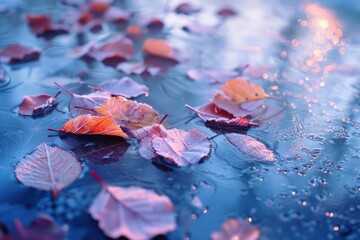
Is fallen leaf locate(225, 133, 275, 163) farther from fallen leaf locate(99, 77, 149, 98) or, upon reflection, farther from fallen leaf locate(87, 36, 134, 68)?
fallen leaf locate(87, 36, 134, 68)

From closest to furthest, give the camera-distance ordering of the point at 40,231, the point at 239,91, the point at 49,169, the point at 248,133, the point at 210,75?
1. the point at 40,231
2. the point at 49,169
3. the point at 248,133
4. the point at 239,91
5. the point at 210,75

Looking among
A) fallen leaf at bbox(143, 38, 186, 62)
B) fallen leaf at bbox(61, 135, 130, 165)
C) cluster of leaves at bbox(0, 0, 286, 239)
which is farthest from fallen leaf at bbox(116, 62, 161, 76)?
fallen leaf at bbox(61, 135, 130, 165)

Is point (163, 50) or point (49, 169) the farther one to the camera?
Answer: point (163, 50)

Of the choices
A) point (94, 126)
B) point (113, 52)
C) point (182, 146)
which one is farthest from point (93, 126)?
point (113, 52)

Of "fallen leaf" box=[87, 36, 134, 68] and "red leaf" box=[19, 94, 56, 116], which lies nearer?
"red leaf" box=[19, 94, 56, 116]

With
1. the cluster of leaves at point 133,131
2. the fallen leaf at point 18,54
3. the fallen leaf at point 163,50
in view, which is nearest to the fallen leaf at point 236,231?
the cluster of leaves at point 133,131

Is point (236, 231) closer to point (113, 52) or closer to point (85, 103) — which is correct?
point (85, 103)

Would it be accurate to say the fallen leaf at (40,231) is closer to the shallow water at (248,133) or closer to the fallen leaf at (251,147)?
the shallow water at (248,133)

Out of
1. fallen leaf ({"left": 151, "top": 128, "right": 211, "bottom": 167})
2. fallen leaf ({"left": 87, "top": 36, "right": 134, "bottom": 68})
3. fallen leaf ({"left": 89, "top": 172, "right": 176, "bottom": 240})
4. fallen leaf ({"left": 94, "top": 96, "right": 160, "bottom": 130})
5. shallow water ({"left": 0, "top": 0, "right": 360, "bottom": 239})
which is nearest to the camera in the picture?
fallen leaf ({"left": 89, "top": 172, "right": 176, "bottom": 240})
